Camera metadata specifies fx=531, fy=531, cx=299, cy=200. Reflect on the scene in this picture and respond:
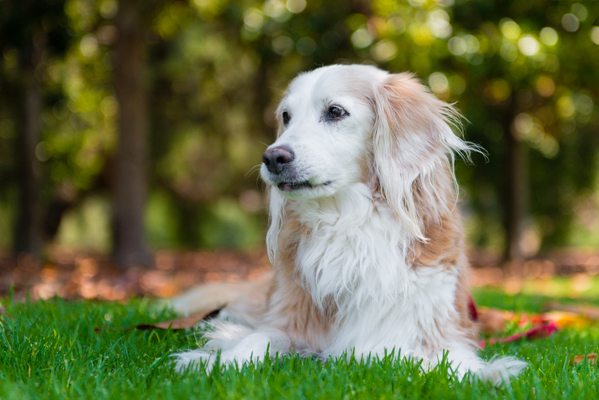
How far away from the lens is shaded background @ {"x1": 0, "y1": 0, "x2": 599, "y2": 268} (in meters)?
8.14

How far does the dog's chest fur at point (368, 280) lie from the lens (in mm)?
2535

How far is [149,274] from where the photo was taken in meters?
7.91

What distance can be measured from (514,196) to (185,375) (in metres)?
10.5

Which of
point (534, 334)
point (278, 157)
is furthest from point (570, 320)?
point (278, 157)

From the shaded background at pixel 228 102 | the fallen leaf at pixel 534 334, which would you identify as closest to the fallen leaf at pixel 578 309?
the fallen leaf at pixel 534 334

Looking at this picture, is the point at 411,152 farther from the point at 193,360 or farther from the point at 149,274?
the point at 149,274

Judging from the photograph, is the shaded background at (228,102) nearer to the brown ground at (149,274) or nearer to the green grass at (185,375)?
the brown ground at (149,274)

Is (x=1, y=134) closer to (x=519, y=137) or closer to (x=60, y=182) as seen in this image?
(x=60, y=182)

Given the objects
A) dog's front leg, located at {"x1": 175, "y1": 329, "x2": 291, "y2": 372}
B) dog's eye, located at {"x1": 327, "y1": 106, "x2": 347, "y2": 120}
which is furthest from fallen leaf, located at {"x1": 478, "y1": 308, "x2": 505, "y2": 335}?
dog's eye, located at {"x1": 327, "y1": 106, "x2": 347, "y2": 120}

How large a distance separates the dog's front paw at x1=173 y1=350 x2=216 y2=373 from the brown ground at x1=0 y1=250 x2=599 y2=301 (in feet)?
5.81

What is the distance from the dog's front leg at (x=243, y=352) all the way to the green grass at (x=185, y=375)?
0.07m

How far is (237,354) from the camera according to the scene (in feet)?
7.54

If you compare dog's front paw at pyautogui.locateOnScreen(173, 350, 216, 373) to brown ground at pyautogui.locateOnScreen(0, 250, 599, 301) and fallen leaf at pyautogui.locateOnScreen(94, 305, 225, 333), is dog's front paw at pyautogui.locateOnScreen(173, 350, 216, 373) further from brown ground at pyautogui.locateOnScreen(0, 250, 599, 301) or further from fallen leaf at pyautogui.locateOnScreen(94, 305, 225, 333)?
brown ground at pyautogui.locateOnScreen(0, 250, 599, 301)

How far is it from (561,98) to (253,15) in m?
6.05
